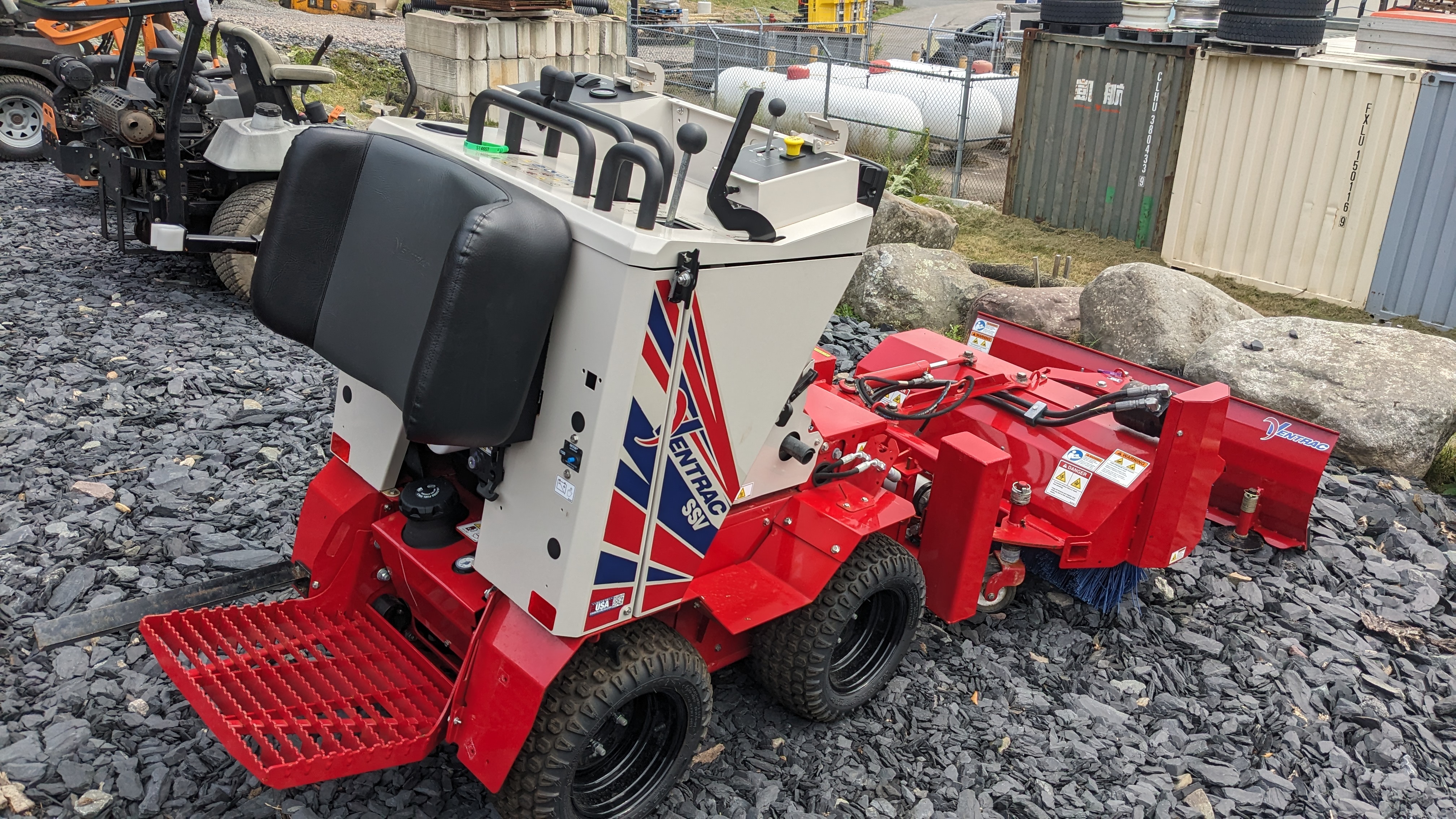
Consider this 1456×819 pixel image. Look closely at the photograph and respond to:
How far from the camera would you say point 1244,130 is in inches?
409

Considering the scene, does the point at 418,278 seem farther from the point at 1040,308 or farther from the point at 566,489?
the point at 1040,308

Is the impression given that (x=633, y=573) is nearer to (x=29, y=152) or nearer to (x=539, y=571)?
(x=539, y=571)

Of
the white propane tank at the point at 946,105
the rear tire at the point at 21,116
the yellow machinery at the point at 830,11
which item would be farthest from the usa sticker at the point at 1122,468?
the yellow machinery at the point at 830,11

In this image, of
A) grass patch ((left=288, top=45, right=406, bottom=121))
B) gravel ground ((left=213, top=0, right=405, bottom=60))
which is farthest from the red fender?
gravel ground ((left=213, top=0, right=405, bottom=60))

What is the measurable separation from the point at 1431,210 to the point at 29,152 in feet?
41.7

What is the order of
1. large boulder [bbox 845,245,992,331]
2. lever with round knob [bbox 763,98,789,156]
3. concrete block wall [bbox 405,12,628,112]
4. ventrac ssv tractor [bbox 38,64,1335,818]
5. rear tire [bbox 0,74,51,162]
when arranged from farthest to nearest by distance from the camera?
concrete block wall [bbox 405,12,628,112]
rear tire [bbox 0,74,51,162]
large boulder [bbox 845,245,992,331]
lever with round knob [bbox 763,98,789,156]
ventrac ssv tractor [bbox 38,64,1335,818]

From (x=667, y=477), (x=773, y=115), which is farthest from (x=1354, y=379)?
(x=667, y=477)

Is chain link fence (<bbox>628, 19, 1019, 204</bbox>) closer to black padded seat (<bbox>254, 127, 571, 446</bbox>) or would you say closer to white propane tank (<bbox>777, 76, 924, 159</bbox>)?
white propane tank (<bbox>777, 76, 924, 159</bbox>)

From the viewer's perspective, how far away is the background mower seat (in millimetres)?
7535

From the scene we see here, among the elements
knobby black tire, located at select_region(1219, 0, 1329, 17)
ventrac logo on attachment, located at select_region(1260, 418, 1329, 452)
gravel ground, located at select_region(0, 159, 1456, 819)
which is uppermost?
knobby black tire, located at select_region(1219, 0, 1329, 17)

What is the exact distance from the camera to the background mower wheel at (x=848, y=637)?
3791mm

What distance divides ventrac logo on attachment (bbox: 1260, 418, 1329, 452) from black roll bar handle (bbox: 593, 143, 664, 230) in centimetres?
352

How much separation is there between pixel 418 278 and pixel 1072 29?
1138 centimetres

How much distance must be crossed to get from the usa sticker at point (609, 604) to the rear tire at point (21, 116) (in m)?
9.71
